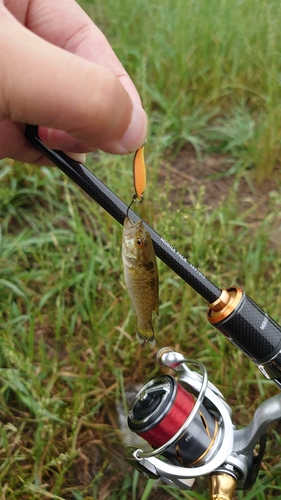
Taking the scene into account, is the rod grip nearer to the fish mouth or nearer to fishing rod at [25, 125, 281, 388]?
fishing rod at [25, 125, 281, 388]

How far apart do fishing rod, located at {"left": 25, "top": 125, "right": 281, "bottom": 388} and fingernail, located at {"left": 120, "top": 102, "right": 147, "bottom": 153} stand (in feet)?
0.63

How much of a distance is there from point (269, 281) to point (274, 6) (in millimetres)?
2280

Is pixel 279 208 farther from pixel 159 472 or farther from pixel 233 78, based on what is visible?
pixel 159 472

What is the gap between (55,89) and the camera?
0.92m

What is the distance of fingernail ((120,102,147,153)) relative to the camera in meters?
1.05

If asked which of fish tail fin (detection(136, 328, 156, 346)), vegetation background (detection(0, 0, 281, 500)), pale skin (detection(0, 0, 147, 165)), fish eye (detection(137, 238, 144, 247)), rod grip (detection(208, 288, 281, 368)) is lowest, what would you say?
vegetation background (detection(0, 0, 281, 500))

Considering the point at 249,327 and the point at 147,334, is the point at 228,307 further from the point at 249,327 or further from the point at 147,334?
the point at 147,334

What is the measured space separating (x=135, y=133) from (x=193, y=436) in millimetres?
760

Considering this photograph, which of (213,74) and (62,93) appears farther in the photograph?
(213,74)

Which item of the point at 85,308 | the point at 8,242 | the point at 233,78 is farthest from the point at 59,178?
the point at 233,78

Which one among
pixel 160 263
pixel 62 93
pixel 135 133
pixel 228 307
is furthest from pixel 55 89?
pixel 160 263

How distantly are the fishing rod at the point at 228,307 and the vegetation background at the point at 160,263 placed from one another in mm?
489

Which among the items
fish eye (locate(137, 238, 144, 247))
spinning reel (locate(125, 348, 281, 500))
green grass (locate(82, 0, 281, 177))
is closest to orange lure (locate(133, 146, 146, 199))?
fish eye (locate(137, 238, 144, 247))

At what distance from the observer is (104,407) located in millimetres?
1832
